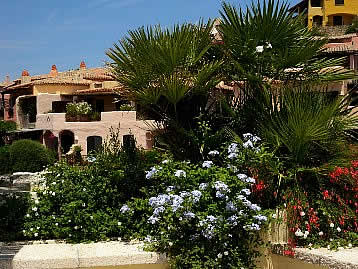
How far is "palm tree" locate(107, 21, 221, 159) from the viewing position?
8078mm

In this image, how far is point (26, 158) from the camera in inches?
993

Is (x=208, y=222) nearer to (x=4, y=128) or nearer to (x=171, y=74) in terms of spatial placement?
(x=171, y=74)

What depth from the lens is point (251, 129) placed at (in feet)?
28.7

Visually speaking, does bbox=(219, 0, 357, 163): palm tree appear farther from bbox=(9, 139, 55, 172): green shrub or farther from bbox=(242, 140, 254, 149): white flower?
bbox=(9, 139, 55, 172): green shrub

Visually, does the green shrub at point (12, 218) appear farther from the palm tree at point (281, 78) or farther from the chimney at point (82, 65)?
the chimney at point (82, 65)

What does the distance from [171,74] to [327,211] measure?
308cm

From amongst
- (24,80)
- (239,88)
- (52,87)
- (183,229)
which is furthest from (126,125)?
(183,229)

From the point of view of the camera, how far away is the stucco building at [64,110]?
33.9m

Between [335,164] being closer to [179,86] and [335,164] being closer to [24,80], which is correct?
[179,86]

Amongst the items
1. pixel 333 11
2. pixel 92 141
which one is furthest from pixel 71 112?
pixel 333 11

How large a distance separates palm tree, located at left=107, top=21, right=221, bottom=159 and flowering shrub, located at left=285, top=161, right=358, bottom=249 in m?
2.04

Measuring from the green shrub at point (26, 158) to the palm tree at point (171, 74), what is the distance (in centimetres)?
1748

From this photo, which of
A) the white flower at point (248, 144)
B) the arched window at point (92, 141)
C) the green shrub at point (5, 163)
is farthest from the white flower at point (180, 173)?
the arched window at point (92, 141)

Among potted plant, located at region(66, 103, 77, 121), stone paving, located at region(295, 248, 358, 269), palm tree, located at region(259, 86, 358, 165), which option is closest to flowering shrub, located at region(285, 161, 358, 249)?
stone paving, located at region(295, 248, 358, 269)
